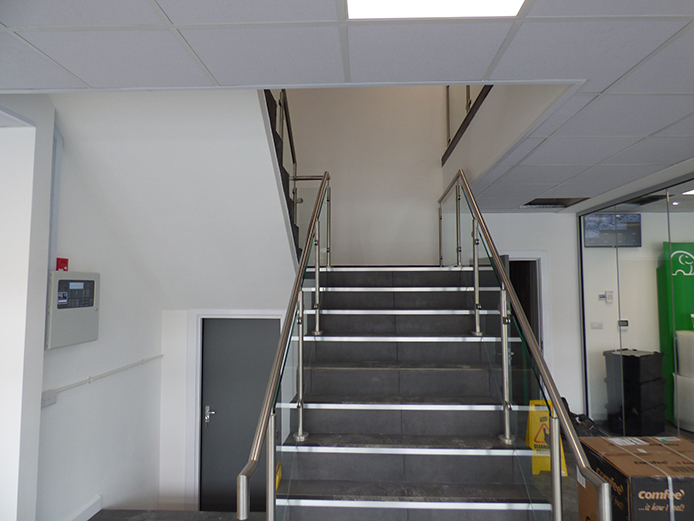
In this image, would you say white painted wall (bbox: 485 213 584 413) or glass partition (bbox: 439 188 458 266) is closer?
glass partition (bbox: 439 188 458 266)

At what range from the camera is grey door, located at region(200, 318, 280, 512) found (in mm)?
Answer: 4504

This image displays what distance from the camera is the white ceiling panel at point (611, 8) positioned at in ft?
4.67

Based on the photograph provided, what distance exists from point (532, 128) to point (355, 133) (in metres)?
3.66

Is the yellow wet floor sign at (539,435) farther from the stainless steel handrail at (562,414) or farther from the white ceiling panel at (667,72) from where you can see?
the white ceiling panel at (667,72)

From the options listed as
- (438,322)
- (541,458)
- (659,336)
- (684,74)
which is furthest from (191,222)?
(659,336)

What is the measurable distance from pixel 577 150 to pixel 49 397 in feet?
13.2

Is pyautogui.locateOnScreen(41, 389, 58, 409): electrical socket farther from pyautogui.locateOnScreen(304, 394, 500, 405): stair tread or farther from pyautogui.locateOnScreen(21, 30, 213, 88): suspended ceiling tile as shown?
pyautogui.locateOnScreen(21, 30, 213, 88): suspended ceiling tile

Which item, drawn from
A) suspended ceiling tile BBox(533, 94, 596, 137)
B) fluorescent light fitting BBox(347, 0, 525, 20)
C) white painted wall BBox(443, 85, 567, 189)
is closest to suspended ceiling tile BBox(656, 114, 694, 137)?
suspended ceiling tile BBox(533, 94, 596, 137)

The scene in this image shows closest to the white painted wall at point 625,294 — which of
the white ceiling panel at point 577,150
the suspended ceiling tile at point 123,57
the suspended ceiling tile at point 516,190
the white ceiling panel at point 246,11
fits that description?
the suspended ceiling tile at point 516,190

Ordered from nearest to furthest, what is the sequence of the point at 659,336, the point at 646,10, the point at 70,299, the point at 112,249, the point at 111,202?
1. the point at 646,10
2. the point at 70,299
3. the point at 111,202
4. the point at 112,249
5. the point at 659,336

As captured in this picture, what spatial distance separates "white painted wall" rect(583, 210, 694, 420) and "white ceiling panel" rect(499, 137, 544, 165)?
1892 mm

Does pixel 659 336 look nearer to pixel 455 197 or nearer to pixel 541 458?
pixel 455 197

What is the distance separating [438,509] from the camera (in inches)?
88.7

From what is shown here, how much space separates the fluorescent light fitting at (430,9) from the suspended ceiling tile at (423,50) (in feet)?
0.12
